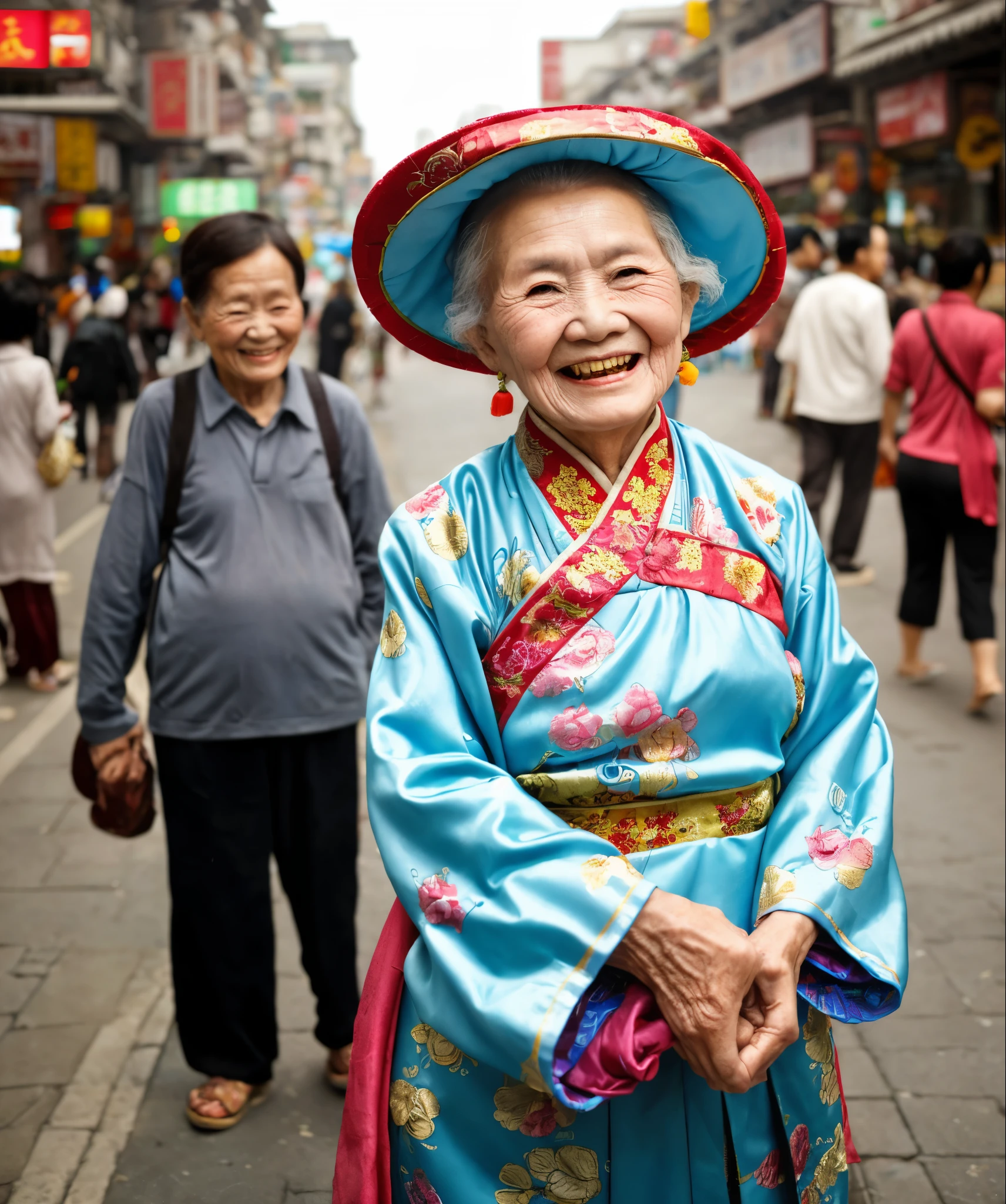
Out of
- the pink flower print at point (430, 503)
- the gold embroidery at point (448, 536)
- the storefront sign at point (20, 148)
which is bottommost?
the gold embroidery at point (448, 536)

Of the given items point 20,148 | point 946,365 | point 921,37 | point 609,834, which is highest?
point 921,37

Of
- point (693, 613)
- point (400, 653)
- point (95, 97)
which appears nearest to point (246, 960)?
point (400, 653)

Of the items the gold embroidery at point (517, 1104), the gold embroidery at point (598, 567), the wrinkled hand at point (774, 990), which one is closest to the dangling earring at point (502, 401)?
the gold embroidery at point (598, 567)

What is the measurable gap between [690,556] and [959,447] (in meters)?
4.39

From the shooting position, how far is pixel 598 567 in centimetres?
165

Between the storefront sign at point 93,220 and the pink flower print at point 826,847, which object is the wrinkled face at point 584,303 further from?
the storefront sign at point 93,220

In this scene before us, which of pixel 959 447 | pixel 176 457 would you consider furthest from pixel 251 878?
pixel 959 447

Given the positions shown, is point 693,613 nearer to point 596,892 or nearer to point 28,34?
point 596,892

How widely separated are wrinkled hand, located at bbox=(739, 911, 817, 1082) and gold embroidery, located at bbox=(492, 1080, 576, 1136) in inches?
11.0

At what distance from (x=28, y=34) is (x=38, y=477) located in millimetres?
10172

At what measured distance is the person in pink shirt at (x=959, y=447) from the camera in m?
5.59

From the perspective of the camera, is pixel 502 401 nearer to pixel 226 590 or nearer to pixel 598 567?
pixel 598 567

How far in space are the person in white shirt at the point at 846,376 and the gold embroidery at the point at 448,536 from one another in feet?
20.8

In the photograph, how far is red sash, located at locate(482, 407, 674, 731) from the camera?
1.63m
